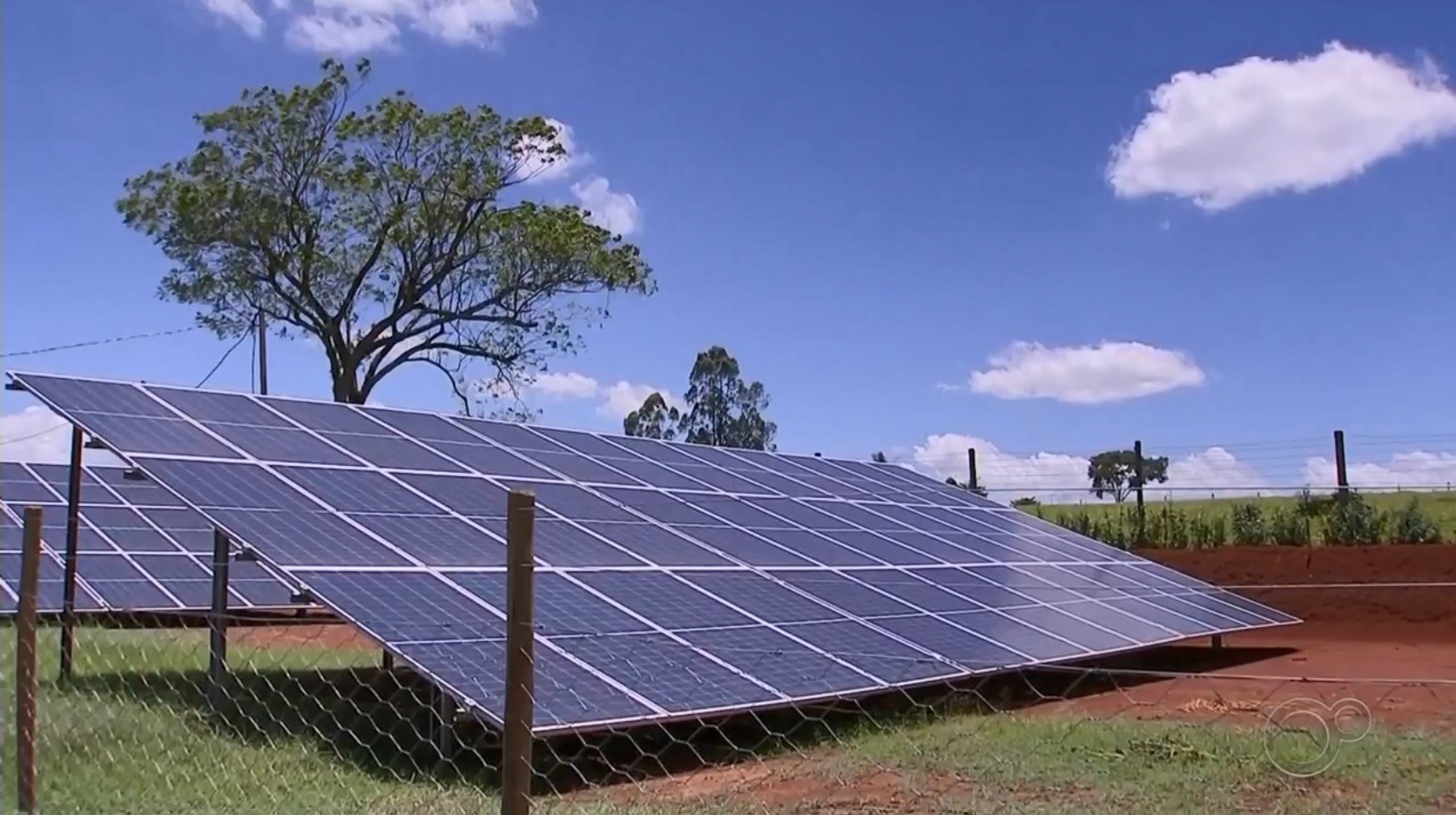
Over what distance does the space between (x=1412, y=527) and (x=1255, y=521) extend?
259cm

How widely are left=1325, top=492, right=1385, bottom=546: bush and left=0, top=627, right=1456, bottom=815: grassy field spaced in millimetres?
15004

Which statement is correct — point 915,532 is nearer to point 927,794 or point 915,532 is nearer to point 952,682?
point 952,682

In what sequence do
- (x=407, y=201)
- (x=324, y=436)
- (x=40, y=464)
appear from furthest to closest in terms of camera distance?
(x=407, y=201) < (x=40, y=464) < (x=324, y=436)

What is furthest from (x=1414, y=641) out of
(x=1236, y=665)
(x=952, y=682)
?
(x=952, y=682)

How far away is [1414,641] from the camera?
18047 millimetres

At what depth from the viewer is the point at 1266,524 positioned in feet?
79.2

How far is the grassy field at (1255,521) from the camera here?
22.9m

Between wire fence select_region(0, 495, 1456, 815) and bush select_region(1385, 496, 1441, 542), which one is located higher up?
bush select_region(1385, 496, 1441, 542)

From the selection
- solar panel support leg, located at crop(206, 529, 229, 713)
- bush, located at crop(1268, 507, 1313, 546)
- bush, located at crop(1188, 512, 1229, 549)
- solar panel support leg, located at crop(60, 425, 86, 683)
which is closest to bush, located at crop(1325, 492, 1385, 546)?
bush, located at crop(1268, 507, 1313, 546)

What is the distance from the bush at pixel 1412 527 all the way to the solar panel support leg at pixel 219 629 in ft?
64.2

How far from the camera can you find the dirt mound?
19.8 m

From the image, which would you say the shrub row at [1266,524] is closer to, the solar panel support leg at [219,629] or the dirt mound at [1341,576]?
the dirt mound at [1341,576]

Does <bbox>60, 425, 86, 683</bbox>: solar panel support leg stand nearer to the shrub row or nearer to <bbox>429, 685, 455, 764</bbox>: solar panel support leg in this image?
<bbox>429, 685, 455, 764</bbox>: solar panel support leg

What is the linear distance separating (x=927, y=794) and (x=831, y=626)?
3417mm
